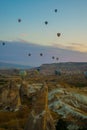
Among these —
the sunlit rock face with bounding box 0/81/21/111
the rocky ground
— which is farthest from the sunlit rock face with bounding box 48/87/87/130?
the sunlit rock face with bounding box 0/81/21/111

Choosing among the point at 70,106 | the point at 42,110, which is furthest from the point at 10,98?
the point at 42,110

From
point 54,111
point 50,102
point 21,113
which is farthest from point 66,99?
point 21,113

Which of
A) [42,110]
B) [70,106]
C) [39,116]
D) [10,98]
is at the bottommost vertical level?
[70,106]

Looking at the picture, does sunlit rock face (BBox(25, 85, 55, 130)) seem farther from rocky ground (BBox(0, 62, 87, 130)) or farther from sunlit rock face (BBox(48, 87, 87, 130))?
sunlit rock face (BBox(48, 87, 87, 130))

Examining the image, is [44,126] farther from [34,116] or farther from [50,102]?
[50,102]

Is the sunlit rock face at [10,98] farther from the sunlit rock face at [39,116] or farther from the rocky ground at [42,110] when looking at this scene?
the sunlit rock face at [39,116]

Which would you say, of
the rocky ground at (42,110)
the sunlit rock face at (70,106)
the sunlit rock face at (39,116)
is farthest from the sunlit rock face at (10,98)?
the sunlit rock face at (39,116)

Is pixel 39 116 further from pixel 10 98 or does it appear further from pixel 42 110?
pixel 10 98

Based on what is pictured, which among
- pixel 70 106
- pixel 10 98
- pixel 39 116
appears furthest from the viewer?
pixel 10 98
